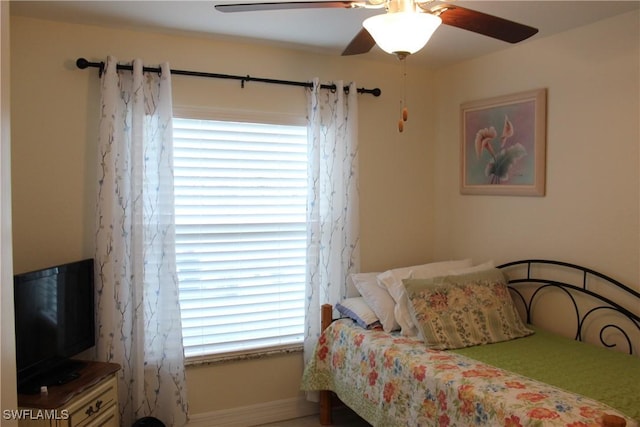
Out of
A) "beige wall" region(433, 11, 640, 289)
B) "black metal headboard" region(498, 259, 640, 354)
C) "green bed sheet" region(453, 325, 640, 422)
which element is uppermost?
"beige wall" region(433, 11, 640, 289)

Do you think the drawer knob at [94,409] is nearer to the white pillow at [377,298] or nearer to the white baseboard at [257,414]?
the white baseboard at [257,414]

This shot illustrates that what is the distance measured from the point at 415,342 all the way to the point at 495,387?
662mm

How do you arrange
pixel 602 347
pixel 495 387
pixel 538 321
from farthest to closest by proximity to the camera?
pixel 538 321 → pixel 602 347 → pixel 495 387

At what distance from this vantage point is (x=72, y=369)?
2648mm

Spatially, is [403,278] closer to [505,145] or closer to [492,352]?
[492,352]

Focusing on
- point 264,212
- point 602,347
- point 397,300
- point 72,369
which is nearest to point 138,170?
point 264,212

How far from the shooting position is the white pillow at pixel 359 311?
10.4ft

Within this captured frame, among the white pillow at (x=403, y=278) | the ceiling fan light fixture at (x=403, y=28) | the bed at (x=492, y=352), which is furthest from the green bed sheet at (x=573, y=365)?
the ceiling fan light fixture at (x=403, y=28)

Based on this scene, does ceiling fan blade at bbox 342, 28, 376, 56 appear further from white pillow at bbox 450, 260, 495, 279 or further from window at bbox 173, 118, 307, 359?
white pillow at bbox 450, 260, 495, 279

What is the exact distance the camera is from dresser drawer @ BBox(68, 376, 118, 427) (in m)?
2.37

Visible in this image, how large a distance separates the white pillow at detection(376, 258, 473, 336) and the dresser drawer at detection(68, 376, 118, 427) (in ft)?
5.11

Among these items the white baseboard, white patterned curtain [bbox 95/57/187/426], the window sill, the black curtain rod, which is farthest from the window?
the white baseboard

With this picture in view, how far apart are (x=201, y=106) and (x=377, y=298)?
61.6 inches

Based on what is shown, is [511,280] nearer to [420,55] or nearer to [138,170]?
[420,55]
